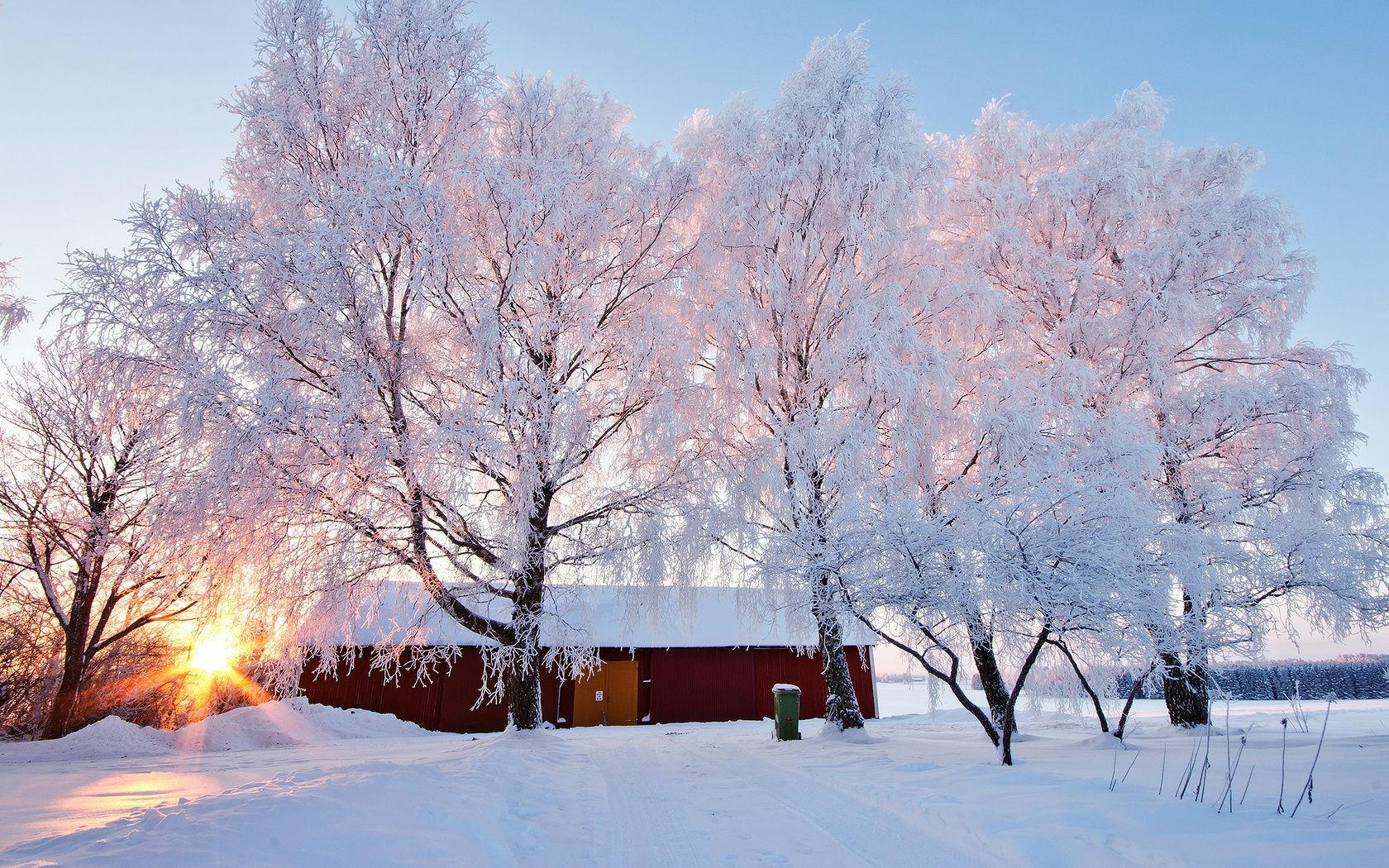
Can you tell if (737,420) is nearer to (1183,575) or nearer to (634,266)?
(634,266)

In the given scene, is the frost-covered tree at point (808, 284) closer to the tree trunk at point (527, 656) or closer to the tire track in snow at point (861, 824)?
the tree trunk at point (527, 656)

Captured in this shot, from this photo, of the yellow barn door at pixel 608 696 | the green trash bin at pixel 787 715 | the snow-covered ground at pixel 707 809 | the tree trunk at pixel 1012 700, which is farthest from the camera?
the yellow barn door at pixel 608 696

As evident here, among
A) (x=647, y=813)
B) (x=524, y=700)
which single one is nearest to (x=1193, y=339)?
(x=647, y=813)

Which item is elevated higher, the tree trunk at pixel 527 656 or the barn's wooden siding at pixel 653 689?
the tree trunk at pixel 527 656

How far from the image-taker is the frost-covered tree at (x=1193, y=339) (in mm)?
9859

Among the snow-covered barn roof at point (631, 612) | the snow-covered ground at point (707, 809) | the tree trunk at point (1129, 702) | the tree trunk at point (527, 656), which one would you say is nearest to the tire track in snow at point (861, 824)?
the snow-covered ground at point (707, 809)

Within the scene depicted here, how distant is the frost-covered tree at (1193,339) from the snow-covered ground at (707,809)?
246 cm

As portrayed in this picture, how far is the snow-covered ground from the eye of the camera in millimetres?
3707

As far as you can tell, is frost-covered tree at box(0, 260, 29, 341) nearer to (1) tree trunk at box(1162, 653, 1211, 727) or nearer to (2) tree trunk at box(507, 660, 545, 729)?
(2) tree trunk at box(507, 660, 545, 729)

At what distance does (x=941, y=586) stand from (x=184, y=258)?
10.3 m

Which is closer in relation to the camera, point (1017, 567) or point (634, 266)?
point (1017, 567)

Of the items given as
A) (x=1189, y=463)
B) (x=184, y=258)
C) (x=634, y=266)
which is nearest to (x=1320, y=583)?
(x=1189, y=463)

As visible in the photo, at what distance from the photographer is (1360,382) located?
11391mm

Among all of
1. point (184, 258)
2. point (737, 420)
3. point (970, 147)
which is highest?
point (970, 147)
